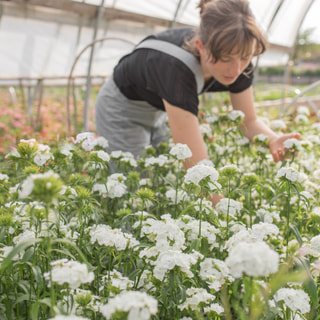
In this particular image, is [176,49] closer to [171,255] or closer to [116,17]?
[171,255]

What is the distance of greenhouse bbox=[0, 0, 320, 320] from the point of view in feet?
2.05

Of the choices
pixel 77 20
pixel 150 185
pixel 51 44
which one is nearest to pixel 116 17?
pixel 77 20

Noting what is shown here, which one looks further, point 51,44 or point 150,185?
point 51,44

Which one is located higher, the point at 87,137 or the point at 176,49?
the point at 176,49

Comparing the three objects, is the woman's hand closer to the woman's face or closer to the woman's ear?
the woman's face

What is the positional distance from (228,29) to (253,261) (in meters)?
0.89

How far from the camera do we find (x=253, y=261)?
49 centimetres

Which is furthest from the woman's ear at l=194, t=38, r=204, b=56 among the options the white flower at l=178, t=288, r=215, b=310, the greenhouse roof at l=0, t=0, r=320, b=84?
the greenhouse roof at l=0, t=0, r=320, b=84

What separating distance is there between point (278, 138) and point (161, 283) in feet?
2.77

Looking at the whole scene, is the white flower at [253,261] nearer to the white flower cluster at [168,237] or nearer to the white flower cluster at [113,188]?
the white flower cluster at [168,237]

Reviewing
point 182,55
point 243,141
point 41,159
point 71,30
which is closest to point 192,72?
point 182,55

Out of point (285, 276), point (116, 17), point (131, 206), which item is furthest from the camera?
point (116, 17)

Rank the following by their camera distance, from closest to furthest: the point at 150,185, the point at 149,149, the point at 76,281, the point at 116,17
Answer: the point at 76,281 < the point at 150,185 < the point at 149,149 < the point at 116,17

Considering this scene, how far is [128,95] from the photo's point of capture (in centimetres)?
167
